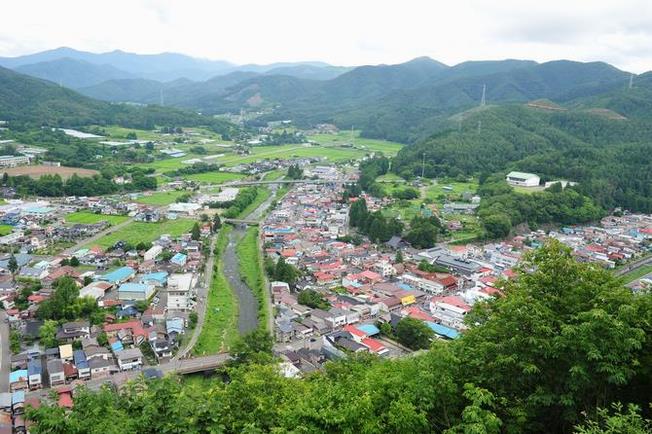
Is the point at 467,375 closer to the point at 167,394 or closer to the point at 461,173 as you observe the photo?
the point at 167,394

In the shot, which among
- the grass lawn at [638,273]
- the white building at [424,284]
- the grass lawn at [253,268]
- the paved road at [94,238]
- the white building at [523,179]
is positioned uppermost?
the white building at [523,179]

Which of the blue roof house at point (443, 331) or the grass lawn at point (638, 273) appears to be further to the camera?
the grass lawn at point (638, 273)

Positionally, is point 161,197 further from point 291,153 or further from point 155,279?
point 291,153

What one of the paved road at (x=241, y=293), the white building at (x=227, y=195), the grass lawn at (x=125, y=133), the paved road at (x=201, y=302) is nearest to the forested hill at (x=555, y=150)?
the white building at (x=227, y=195)

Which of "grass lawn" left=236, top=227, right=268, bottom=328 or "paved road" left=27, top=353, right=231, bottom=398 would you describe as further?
"grass lawn" left=236, top=227, right=268, bottom=328

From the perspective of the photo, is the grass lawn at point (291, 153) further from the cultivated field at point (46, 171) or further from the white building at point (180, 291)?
the white building at point (180, 291)

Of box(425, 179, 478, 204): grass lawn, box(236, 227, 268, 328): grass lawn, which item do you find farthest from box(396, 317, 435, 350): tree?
box(425, 179, 478, 204): grass lawn

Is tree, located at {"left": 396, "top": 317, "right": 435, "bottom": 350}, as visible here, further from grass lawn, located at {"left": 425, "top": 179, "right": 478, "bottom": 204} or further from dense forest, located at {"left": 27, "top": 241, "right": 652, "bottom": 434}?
grass lawn, located at {"left": 425, "top": 179, "right": 478, "bottom": 204}
